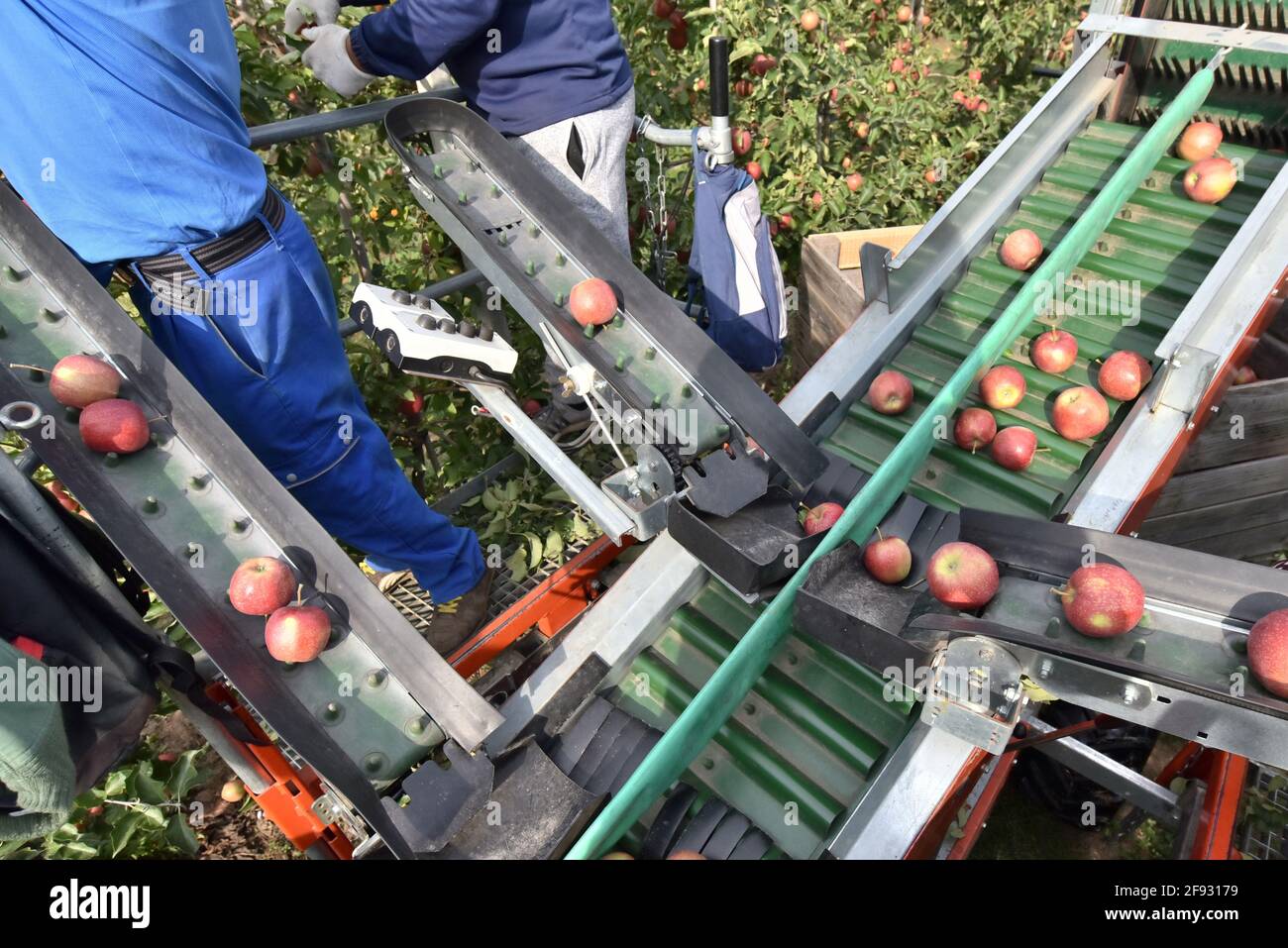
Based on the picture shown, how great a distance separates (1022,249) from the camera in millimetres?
3334

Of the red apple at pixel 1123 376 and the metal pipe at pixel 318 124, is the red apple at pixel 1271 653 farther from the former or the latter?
the metal pipe at pixel 318 124

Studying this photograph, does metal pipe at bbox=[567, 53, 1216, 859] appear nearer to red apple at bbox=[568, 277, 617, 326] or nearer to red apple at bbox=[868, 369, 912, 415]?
red apple at bbox=[868, 369, 912, 415]

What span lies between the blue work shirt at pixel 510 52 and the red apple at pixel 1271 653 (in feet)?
9.66

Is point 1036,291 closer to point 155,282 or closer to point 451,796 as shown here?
point 451,796

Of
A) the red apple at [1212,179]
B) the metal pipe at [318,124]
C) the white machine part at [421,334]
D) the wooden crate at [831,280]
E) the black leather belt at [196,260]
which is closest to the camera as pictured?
the white machine part at [421,334]

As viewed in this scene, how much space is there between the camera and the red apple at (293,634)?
1930 mm

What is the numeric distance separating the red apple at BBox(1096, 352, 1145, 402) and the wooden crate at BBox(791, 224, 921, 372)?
132 centimetres

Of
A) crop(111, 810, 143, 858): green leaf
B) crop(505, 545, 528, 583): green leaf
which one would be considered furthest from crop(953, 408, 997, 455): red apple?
crop(111, 810, 143, 858): green leaf

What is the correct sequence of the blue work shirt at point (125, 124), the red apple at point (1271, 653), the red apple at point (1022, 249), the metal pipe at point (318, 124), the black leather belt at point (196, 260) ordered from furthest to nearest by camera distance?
the red apple at point (1022, 249) → the metal pipe at point (318, 124) → the black leather belt at point (196, 260) → the blue work shirt at point (125, 124) → the red apple at point (1271, 653)

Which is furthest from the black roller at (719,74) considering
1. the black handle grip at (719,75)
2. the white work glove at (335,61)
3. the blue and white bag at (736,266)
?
the white work glove at (335,61)

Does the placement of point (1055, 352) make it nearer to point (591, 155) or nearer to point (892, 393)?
point (892, 393)

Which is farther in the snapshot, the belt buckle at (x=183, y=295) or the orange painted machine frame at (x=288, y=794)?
the belt buckle at (x=183, y=295)

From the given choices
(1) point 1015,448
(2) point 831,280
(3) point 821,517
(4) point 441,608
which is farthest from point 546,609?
(2) point 831,280

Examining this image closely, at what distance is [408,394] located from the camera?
380 cm
